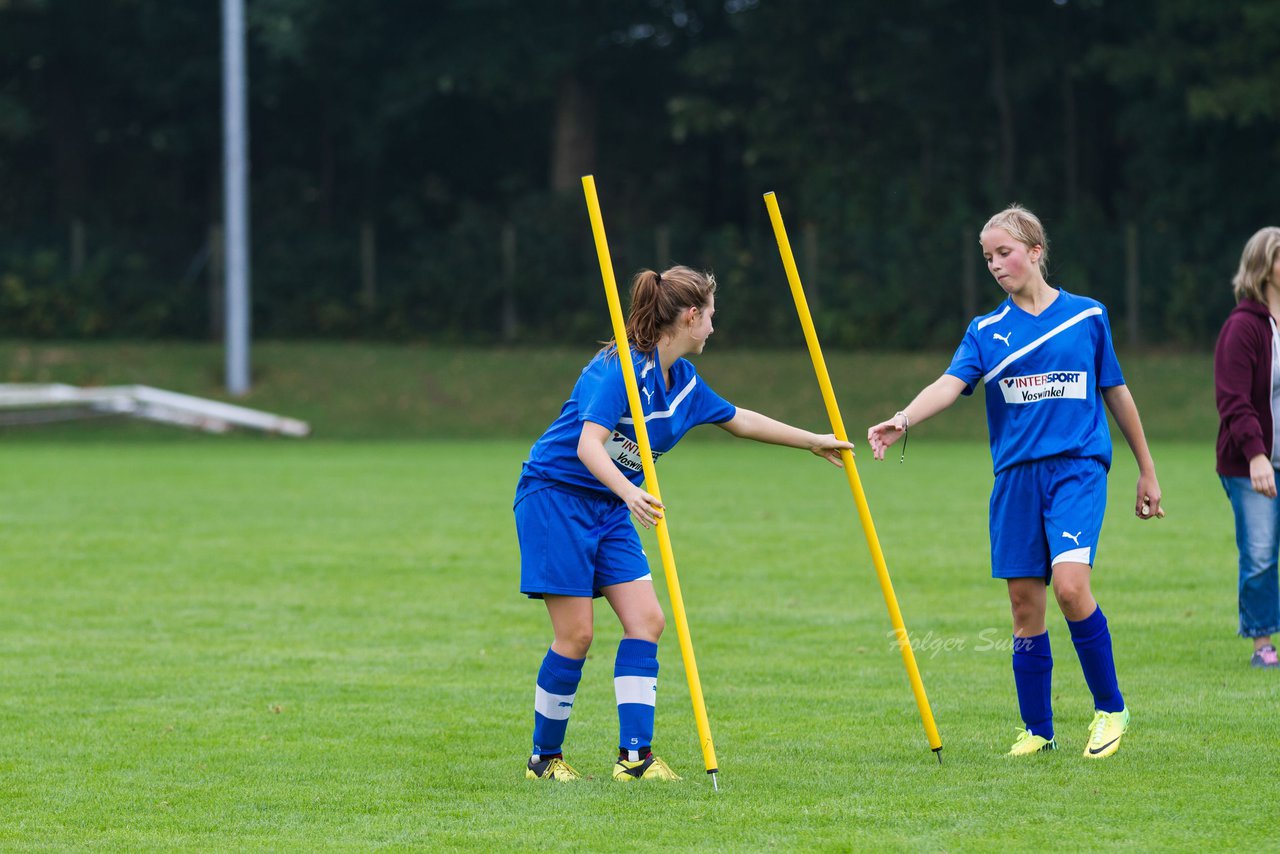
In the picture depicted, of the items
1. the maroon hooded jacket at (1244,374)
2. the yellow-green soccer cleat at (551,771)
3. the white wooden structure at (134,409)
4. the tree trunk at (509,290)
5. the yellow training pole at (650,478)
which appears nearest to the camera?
the yellow training pole at (650,478)

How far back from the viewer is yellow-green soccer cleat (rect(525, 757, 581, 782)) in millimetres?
6117

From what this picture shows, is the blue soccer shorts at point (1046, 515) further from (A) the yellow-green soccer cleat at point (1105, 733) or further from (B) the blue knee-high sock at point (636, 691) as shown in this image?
(B) the blue knee-high sock at point (636, 691)

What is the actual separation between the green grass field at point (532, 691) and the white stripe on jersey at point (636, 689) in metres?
0.30

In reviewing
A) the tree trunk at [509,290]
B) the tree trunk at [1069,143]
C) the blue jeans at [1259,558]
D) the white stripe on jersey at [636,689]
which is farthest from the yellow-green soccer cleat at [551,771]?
the tree trunk at [1069,143]

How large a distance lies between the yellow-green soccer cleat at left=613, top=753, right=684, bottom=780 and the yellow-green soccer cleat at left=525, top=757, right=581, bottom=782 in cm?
16

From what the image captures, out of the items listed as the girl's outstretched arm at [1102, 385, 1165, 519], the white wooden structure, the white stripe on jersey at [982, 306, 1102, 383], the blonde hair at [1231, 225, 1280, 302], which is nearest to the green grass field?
the girl's outstretched arm at [1102, 385, 1165, 519]

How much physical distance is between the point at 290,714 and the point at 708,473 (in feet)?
45.0

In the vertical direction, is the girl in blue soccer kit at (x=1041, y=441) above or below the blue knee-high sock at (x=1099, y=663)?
above

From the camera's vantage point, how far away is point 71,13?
40500 millimetres

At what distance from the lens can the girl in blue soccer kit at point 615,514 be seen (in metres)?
5.93

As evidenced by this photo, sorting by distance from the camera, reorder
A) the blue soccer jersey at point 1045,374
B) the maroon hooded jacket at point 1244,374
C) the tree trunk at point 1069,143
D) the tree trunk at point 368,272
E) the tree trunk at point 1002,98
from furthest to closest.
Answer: the tree trunk at point 1069,143 < the tree trunk at point 1002,98 < the tree trunk at point 368,272 < the maroon hooded jacket at point 1244,374 < the blue soccer jersey at point 1045,374

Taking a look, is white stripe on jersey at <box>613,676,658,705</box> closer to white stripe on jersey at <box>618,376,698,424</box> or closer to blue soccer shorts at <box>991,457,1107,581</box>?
white stripe on jersey at <box>618,376,698,424</box>

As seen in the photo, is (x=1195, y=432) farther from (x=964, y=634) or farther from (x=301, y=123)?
(x=301, y=123)

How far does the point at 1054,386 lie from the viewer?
6.23 m
